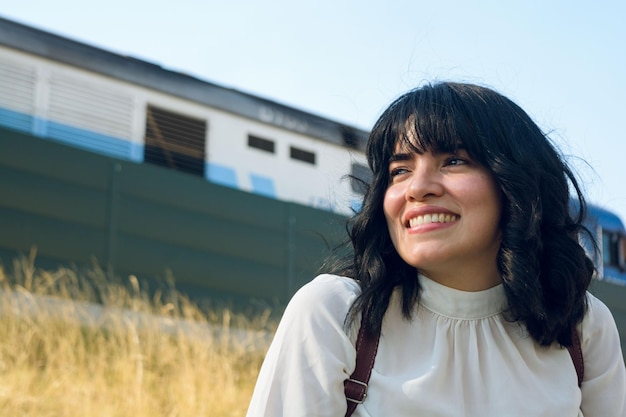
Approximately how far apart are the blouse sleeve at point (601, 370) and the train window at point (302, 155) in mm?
10133

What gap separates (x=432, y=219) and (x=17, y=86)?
8.22m

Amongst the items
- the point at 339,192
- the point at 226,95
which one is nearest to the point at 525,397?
the point at 339,192

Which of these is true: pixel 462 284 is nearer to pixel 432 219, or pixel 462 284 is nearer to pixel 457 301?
pixel 457 301

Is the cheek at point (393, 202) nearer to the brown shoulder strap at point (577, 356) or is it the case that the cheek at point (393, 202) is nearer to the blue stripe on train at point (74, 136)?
the brown shoulder strap at point (577, 356)

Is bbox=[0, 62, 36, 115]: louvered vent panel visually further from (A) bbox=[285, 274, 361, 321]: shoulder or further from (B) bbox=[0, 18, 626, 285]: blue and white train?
(A) bbox=[285, 274, 361, 321]: shoulder

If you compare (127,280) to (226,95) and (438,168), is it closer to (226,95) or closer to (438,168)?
(226,95)

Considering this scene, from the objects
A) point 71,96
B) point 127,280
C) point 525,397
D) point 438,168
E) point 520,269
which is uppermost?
point 71,96

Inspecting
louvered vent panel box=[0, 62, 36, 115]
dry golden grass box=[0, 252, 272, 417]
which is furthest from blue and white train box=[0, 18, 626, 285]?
dry golden grass box=[0, 252, 272, 417]

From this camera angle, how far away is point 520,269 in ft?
7.33

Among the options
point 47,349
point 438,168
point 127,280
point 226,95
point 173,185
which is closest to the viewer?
point 438,168

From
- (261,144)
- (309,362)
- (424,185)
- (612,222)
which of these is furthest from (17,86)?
(612,222)

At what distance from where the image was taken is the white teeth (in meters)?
2.22

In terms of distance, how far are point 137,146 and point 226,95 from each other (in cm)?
127

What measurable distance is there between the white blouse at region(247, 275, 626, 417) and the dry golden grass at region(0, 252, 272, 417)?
4149 millimetres
